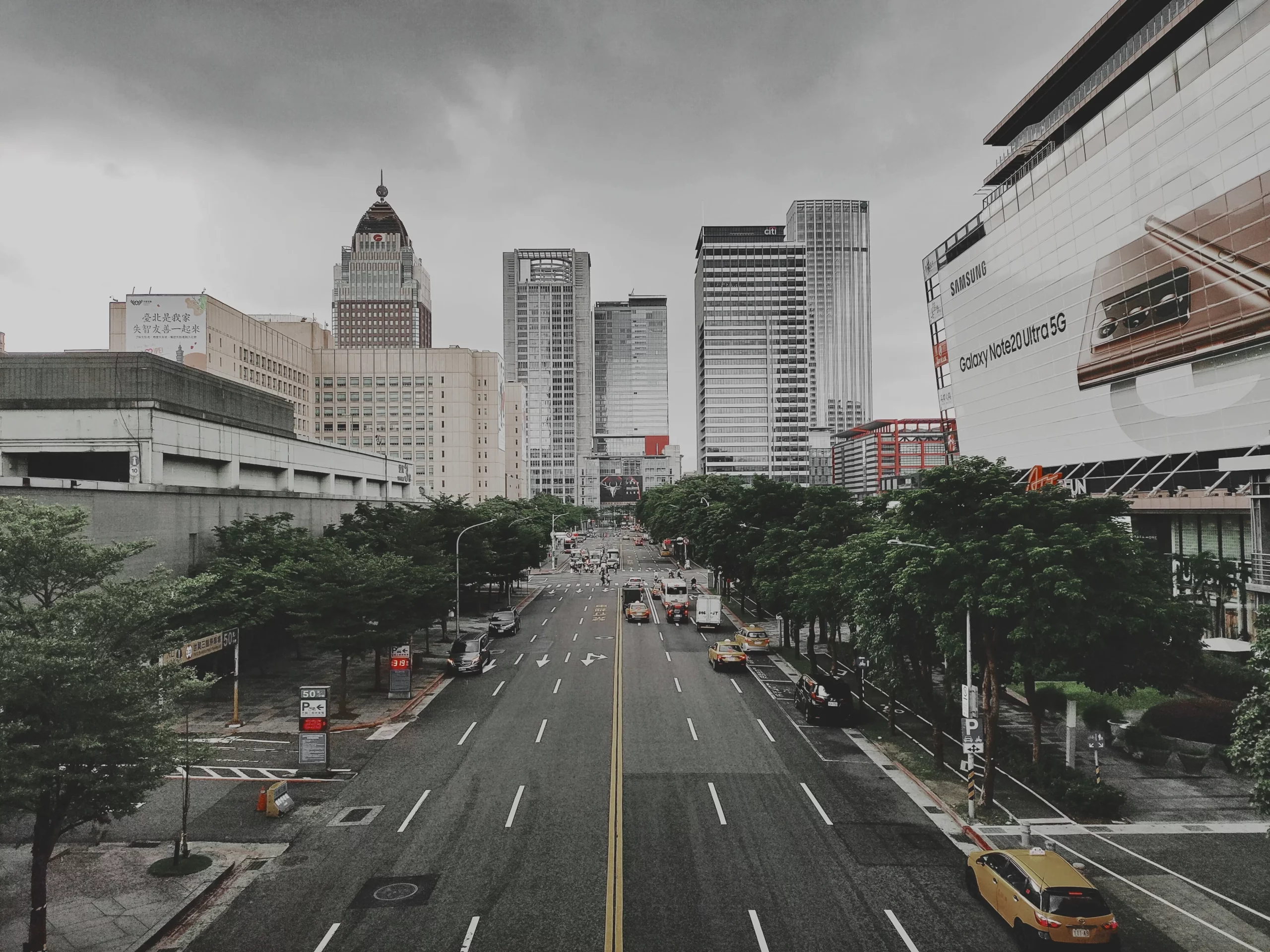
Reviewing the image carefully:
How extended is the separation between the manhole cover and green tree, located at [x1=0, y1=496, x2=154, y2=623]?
28.4ft

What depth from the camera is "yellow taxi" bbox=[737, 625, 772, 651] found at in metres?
45.2

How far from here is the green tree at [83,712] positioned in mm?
12398

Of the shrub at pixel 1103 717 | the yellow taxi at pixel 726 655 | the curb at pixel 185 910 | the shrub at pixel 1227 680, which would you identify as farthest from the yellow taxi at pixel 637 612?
the curb at pixel 185 910

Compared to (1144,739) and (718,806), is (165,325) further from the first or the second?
(1144,739)

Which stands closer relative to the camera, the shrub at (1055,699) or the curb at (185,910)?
the curb at (185,910)

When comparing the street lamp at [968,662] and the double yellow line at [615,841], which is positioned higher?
the street lamp at [968,662]

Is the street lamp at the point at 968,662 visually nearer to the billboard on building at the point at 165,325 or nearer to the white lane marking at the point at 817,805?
the white lane marking at the point at 817,805

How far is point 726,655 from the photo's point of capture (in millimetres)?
39719

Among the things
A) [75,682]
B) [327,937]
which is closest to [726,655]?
[327,937]

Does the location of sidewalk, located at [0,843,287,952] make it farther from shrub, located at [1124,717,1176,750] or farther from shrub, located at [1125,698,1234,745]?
shrub, located at [1125,698,1234,745]

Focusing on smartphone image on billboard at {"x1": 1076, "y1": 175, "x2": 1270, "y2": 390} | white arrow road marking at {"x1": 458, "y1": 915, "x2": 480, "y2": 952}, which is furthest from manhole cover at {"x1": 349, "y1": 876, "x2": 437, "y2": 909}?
smartphone image on billboard at {"x1": 1076, "y1": 175, "x2": 1270, "y2": 390}

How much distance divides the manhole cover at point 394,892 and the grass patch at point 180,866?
4370 millimetres

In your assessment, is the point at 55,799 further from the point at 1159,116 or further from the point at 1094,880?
the point at 1159,116

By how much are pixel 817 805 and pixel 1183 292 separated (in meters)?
46.2
